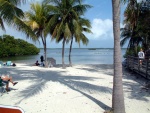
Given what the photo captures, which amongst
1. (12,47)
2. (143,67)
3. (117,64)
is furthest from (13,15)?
(12,47)

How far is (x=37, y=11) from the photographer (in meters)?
22.8

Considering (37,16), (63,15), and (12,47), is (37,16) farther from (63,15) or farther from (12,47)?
(12,47)

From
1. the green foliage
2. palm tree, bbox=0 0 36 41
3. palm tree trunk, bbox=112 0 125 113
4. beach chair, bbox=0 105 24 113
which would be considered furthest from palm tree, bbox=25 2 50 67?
the green foliage

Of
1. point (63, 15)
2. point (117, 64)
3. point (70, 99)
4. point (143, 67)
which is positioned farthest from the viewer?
point (63, 15)

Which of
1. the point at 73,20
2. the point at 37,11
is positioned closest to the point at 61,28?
the point at 73,20

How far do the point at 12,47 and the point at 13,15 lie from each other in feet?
217

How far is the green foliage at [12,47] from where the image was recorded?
7219cm

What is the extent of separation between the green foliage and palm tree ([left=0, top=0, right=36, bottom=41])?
56476 millimetres

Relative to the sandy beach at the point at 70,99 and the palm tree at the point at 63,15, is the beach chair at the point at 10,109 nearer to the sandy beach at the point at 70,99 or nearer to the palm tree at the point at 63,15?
the sandy beach at the point at 70,99

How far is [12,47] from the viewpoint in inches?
3000

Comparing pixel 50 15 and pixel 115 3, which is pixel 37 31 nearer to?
pixel 50 15

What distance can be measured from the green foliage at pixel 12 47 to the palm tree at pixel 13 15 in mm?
56476

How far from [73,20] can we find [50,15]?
2742mm

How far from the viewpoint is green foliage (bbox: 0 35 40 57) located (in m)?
72.2
